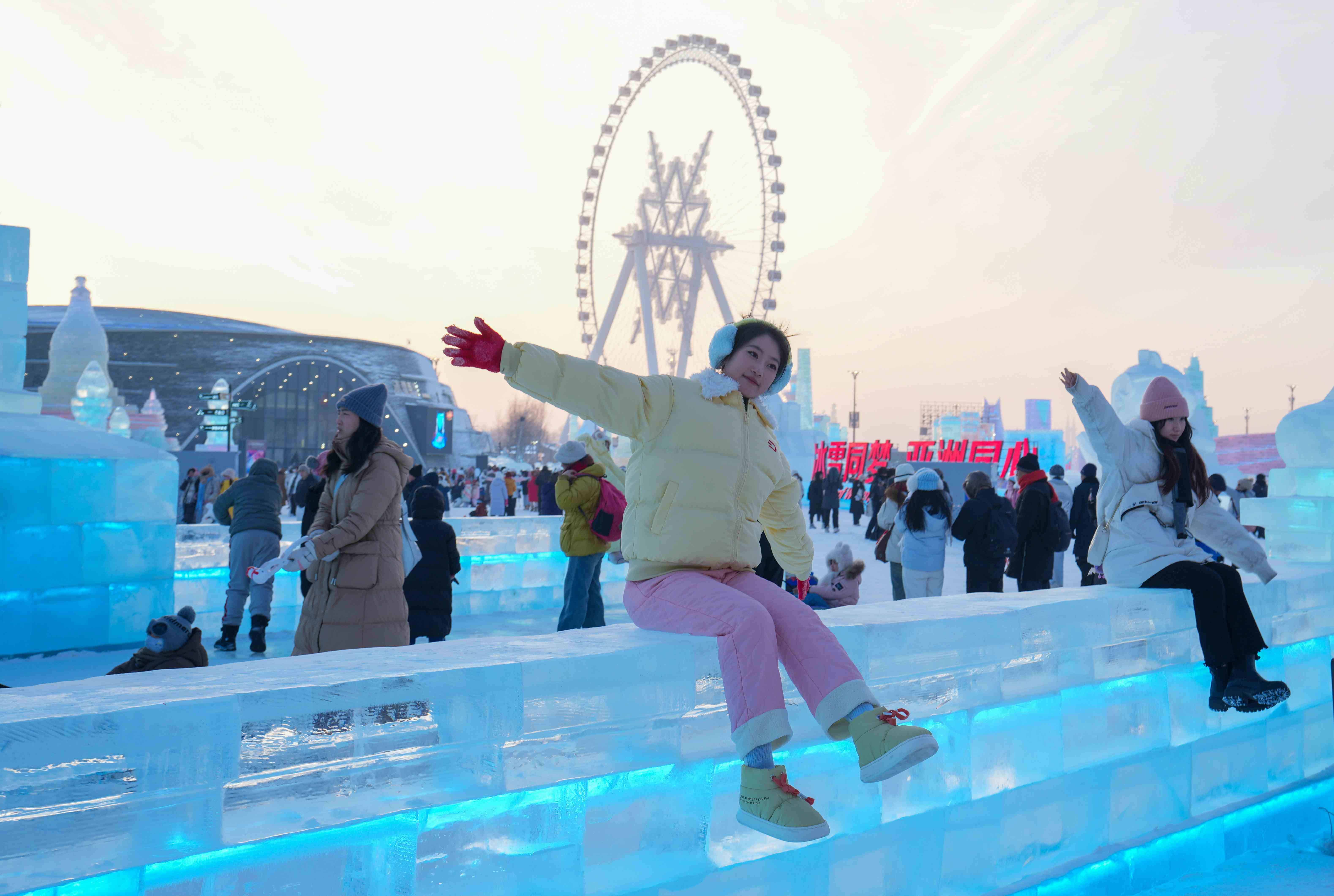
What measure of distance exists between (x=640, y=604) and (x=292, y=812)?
0.84m

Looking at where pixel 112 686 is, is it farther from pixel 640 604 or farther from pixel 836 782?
pixel 836 782

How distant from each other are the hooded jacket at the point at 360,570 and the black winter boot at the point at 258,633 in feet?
10.0

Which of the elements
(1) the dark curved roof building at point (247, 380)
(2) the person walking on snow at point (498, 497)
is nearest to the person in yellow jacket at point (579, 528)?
(2) the person walking on snow at point (498, 497)

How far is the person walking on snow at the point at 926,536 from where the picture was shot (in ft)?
18.9

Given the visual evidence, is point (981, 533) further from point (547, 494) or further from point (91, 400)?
point (91, 400)

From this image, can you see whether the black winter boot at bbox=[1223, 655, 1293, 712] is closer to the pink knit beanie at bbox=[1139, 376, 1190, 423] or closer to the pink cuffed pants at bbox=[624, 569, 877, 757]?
the pink knit beanie at bbox=[1139, 376, 1190, 423]

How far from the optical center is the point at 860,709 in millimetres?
1846

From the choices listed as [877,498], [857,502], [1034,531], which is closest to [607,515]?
[1034,531]

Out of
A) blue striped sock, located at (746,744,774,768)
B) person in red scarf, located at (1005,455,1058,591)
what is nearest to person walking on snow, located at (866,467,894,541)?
person in red scarf, located at (1005,455,1058,591)

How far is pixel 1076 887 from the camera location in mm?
2471

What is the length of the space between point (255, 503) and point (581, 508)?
2.00 meters

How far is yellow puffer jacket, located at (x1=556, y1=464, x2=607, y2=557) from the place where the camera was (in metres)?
5.32

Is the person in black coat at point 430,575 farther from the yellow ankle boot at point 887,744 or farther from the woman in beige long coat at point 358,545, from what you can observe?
the yellow ankle boot at point 887,744

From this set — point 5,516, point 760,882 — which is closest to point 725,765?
point 760,882
